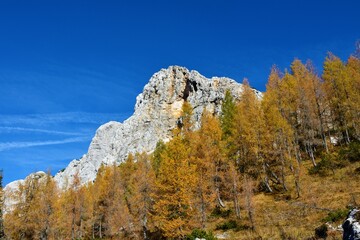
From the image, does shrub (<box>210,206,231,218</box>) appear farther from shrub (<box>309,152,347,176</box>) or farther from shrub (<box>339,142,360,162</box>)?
shrub (<box>339,142,360,162</box>)

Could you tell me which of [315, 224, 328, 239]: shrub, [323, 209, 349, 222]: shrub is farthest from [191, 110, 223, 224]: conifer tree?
[315, 224, 328, 239]: shrub

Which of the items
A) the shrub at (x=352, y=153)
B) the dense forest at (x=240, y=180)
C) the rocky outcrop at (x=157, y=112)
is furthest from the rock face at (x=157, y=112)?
the shrub at (x=352, y=153)

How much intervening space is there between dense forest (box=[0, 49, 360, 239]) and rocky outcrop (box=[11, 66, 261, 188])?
66898mm

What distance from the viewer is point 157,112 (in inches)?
5207

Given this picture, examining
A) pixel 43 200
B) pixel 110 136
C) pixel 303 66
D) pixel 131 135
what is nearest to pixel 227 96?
pixel 303 66

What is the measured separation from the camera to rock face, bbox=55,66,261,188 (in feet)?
393

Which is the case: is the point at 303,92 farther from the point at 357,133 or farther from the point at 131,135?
the point at 131,135

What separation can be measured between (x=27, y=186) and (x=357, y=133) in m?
46.3

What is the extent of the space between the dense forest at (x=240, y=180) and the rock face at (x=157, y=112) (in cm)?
6698

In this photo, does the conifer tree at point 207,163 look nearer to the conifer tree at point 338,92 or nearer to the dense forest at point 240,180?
the dense forest at point 240,180

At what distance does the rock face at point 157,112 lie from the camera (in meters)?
120

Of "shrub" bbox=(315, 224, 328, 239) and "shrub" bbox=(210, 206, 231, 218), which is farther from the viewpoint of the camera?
"shrub" bbox=(210, 206, 231, 218)

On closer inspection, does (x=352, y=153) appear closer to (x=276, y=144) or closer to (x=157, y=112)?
(x=276, y=144)

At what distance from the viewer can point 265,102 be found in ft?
131
